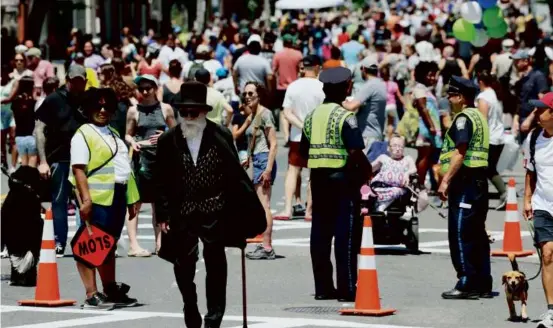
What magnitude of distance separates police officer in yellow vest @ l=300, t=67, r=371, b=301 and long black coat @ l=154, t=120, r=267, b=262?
1.91 m

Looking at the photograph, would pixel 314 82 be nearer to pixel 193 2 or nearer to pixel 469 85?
pixel 469 85

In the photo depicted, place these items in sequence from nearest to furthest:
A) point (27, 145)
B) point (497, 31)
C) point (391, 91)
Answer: point (27, 145), point (391, 91), point (497, 31)

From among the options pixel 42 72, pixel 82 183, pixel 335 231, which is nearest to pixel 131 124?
pixel 82 183

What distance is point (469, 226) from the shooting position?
14352mm

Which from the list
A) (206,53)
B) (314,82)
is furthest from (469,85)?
(206,53)

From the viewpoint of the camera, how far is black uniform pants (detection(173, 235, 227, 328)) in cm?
1203

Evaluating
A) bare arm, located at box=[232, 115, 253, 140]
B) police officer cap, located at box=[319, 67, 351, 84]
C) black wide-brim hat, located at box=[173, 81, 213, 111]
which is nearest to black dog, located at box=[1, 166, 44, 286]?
police officer cap, located at box=[319, 67, 351, 84]

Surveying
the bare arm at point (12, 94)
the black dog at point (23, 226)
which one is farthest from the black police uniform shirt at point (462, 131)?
the bare arm at point (12, 94)

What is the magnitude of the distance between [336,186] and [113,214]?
175 cm

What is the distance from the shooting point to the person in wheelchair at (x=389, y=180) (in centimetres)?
1752

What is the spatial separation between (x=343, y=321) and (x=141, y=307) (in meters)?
1.76

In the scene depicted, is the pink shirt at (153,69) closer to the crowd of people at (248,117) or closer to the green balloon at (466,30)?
the crowd of people at (248,117)

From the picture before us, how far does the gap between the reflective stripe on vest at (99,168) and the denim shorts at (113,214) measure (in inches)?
1.9

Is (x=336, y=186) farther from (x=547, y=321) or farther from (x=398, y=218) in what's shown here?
(x=398, y=218)
